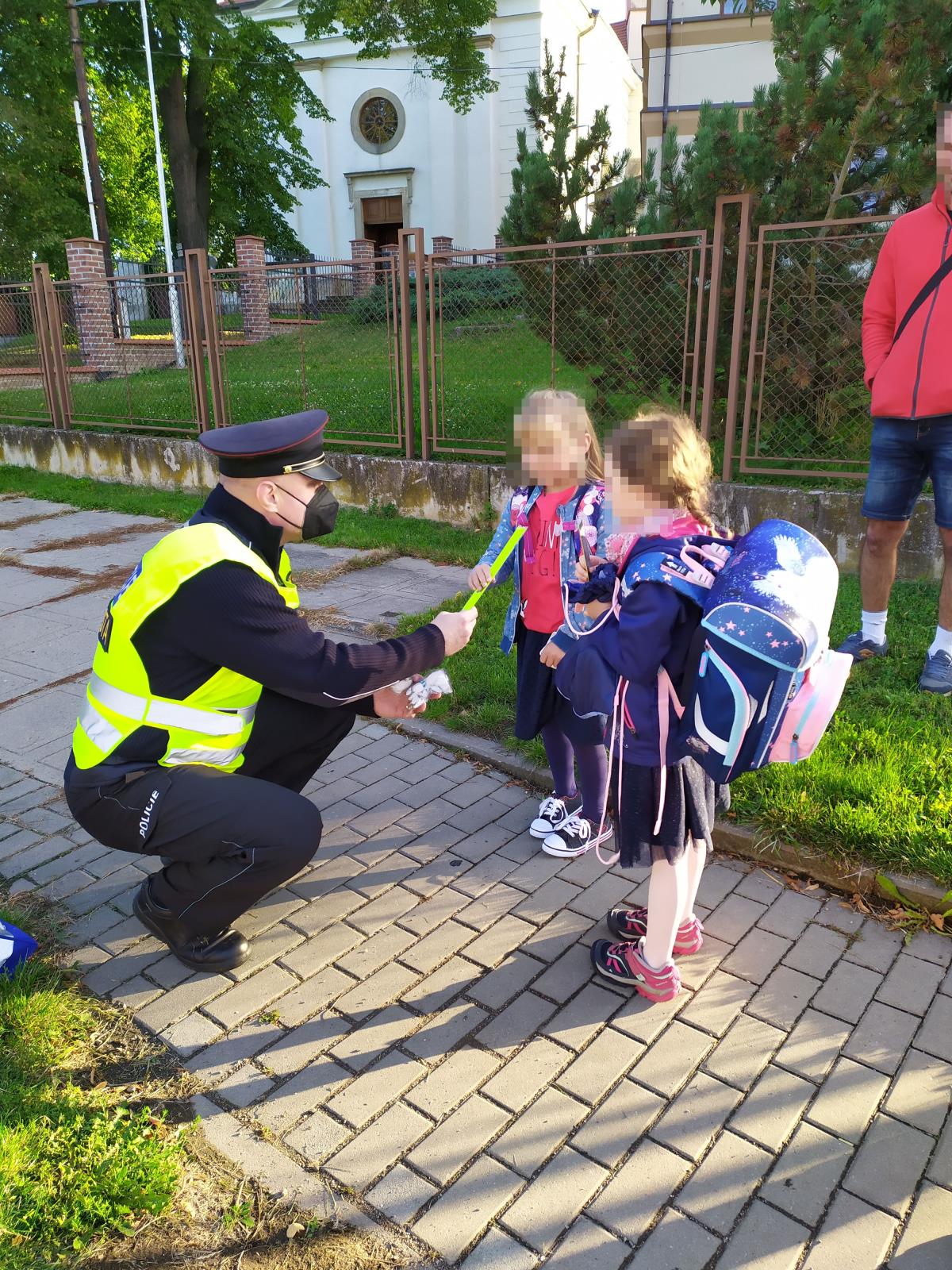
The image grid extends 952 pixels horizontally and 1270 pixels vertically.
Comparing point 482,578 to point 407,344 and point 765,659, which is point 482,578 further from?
point 407,344

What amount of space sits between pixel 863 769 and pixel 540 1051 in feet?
5.44

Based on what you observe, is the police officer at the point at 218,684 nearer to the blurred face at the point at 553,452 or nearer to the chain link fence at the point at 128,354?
the blurred face at the point at 553,452

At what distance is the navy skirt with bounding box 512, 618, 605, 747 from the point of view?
10.00 ft

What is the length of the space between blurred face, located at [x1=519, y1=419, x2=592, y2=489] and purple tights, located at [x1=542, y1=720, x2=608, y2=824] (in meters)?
0.86

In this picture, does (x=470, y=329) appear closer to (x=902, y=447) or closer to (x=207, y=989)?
(x=902, y=447)

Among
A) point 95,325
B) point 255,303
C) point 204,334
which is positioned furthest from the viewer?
point 95,325

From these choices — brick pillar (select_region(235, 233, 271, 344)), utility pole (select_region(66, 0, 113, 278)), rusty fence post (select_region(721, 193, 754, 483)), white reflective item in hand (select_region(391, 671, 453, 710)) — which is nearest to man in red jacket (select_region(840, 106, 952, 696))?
rusty fence post (select_region(721, 193, 754, 483))

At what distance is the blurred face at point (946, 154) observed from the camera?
3.69 meters

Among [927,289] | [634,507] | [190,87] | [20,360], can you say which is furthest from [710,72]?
[634,507]

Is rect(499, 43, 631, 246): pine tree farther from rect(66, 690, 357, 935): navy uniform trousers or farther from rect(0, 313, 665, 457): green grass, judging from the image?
rect(66, 690, 357, 935): navy uniform trousers

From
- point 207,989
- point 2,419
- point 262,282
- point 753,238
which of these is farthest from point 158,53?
point 207,989

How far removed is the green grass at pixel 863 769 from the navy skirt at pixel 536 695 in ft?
2.02

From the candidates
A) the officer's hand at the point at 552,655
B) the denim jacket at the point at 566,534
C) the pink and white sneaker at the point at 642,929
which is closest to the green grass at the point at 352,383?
the denim jacket at the point at 566,534

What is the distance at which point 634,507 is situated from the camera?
2.10 meters
